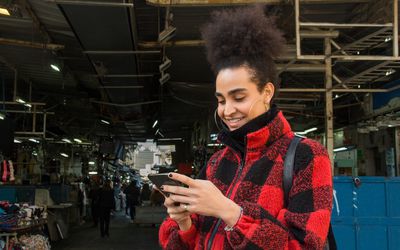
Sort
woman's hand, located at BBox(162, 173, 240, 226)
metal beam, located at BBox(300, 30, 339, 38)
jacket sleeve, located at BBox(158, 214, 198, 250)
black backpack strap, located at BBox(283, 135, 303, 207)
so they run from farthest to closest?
metal beam, located at BBox(300, 30, 339, 38), jacket sleeve, located at BBox(158, 214, 198, 250), black backpack strap, located at BBox(283, 135, 303, 207), woman's hand, located at BBox(162, 173, 240, 226)

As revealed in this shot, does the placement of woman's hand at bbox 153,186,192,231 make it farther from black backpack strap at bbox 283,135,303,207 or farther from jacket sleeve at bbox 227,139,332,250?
black backpack strap at bbox 283,135,303,207

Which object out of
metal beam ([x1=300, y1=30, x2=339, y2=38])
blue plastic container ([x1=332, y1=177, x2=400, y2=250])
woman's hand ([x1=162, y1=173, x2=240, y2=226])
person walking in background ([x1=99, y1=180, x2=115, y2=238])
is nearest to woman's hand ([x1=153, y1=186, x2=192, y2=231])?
woman's hand ([x1=162, y1=173, x2=240, y2=226])

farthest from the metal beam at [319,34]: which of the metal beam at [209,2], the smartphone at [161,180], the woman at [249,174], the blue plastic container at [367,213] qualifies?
the smartphone at [161,180]

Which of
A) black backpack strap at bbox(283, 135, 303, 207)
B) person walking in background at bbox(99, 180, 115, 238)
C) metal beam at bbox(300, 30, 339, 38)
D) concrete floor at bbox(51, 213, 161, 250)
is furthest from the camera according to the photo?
person walking in background at bbox(99, 180, 115, 238)

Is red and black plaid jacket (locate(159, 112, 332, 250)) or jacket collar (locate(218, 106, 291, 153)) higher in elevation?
A: jacket collar (locate(218, 106, 291, 153))

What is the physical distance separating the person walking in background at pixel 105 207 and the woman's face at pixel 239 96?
1434 centimetres

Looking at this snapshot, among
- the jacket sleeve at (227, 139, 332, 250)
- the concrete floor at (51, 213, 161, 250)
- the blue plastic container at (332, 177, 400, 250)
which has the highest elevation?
the jacket sleeve at (227, 139, 332, 250)

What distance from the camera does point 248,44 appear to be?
5.39 ft

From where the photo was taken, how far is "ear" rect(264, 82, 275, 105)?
1636 millimetres

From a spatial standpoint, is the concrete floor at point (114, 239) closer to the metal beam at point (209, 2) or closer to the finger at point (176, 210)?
the metal beam at point (209, 2)

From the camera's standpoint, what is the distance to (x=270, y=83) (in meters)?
1.65

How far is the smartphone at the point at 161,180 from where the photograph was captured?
1403mm

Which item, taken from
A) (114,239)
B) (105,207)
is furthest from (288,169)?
(105,207)

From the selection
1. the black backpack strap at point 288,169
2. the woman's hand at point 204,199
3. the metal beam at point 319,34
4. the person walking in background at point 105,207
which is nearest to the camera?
the woman's hand at point 204,199
